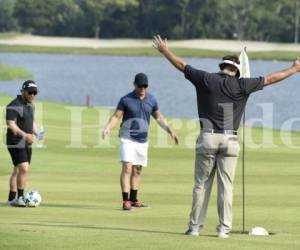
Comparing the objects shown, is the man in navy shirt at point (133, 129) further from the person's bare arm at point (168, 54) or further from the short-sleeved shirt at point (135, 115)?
the person's bare arm at point (168, 54)

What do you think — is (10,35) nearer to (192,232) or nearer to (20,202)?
(20,202)

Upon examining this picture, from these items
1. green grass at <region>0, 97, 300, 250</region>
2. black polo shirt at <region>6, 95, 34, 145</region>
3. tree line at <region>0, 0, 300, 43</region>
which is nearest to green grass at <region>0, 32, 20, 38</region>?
tree line at <region>0, 0, 300, 43</region>

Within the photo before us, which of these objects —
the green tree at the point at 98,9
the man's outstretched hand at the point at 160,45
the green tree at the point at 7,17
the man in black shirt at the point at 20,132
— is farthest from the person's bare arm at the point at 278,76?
the green tree at the point at 7,17

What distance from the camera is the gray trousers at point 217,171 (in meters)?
13.9

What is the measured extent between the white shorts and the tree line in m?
139

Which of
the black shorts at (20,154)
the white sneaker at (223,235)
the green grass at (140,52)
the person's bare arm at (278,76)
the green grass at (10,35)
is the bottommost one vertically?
the white sneaker at (223,235)

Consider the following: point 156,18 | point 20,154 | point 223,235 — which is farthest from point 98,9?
point 223,235

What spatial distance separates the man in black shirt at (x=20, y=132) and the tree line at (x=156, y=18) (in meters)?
139

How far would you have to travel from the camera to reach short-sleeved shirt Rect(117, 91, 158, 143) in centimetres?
1769

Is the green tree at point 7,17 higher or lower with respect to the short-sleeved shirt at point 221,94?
higher

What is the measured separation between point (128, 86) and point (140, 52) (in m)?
61.8

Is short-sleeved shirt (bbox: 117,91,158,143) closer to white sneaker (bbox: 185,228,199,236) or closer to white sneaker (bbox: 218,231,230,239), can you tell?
white sneaker (bbox: 185,228,199,236)

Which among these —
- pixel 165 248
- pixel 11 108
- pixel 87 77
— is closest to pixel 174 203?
pixel 11 108

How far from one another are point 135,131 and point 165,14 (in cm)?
14902
